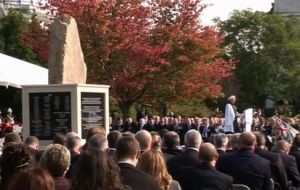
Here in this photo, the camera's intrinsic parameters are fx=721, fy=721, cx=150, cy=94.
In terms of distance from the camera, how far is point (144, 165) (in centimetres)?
705

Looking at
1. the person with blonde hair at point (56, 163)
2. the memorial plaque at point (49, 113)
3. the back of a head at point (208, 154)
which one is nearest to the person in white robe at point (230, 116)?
the memorial plaque at point (49, 113)

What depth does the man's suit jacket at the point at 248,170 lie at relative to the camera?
9.43 meters

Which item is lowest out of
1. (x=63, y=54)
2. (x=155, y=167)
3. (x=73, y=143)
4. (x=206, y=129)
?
(x=206, y=129)

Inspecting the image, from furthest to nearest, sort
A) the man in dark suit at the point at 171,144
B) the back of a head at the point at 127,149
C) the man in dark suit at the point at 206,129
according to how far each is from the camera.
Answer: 1. the man in dark suit at the point at 206,129
2. the man in dark suit at the point at 171,144
3. the back of a head at the point at 127,149

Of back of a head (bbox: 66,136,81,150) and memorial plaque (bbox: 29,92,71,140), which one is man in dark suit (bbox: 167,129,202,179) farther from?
memorial plaque (bbox: 29,92,71,140)

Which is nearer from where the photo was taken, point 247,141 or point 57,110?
point 247,141

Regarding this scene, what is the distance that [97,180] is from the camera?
17.1 feet

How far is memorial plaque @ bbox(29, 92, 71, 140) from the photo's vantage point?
15805 mm

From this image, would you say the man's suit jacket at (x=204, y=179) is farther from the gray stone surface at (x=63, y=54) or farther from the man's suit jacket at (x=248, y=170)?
the gray stone surface at (x=63, y=54)

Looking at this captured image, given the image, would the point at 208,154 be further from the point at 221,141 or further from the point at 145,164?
the point at 221,141

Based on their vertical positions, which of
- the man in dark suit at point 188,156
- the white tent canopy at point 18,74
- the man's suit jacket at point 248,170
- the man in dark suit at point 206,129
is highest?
the white tent canopy at point 18,74

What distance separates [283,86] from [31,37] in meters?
33.9

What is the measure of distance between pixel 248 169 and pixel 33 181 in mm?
5068

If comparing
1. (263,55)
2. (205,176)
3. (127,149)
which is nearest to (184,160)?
(205,176)
